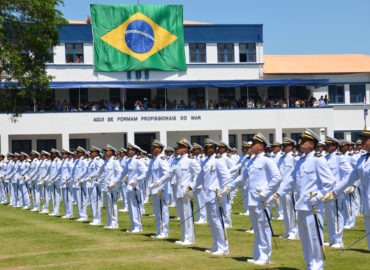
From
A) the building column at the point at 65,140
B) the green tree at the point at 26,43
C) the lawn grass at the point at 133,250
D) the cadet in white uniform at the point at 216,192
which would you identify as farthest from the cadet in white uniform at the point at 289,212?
the building column at the point at 65,140

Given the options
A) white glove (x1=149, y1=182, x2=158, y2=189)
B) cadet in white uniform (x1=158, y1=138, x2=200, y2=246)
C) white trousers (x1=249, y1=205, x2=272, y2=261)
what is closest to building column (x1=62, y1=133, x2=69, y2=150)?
white glove (x1=149, y1=182, x2=158, y2=189)

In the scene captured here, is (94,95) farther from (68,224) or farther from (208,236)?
(208,236)

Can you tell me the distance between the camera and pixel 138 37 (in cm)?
5159

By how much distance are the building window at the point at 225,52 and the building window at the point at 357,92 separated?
1124cm

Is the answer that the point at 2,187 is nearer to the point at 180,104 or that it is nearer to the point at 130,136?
the point at 130,136

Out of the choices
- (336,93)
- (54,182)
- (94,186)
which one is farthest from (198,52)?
(94,186)

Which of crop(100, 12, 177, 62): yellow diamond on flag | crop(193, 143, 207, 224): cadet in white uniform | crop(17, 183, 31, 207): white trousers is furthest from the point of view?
crop(100, 12, 177, 62): yellow diamond on flag

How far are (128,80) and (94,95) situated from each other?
308 cm

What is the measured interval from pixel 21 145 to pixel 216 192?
128 ft

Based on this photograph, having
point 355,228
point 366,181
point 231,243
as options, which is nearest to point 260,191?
point 366,181

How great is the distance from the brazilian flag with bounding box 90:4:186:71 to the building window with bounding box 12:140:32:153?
811cm

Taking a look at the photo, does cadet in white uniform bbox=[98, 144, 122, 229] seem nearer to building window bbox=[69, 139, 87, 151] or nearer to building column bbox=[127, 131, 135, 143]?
building column bbox=[127, 131, 135, 143]

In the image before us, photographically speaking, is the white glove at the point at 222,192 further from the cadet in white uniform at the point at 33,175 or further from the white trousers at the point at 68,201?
the cadet in white uniform at the point at 33,175

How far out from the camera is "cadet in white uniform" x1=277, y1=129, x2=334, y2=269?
10.5 m
